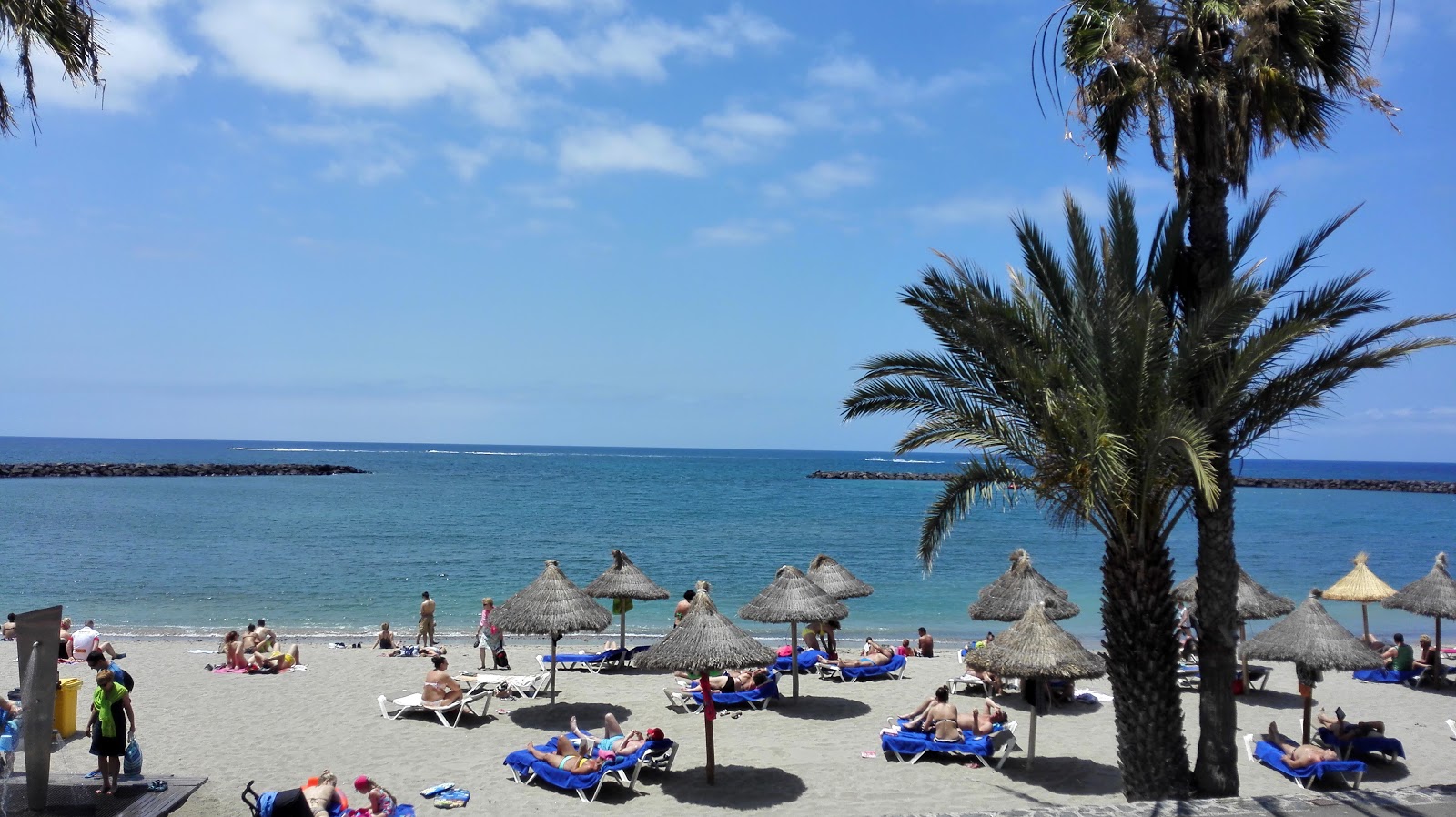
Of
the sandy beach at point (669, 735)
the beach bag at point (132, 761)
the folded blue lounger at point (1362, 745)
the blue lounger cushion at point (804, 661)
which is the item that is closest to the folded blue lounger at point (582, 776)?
the sandy beach at point (669, 735)

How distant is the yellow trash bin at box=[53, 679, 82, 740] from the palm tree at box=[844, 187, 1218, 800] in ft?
29.8

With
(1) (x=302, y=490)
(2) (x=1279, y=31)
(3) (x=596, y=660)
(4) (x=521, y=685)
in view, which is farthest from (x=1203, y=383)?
(1) (x=302, y=490)

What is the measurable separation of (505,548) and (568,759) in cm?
3244

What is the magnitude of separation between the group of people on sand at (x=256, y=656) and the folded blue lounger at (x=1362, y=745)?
1545 cm

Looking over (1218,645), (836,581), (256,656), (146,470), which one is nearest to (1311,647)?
(1218,645)

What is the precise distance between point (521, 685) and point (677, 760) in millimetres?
3996

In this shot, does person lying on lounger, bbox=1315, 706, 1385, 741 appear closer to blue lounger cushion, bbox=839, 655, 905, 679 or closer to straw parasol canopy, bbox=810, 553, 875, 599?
blue lounger cushion, bbox=839, 655, 905, 679

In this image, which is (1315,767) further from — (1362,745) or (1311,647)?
(1311,647)

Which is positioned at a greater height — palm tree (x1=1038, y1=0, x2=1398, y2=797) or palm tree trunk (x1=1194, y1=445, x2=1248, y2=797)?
palm tree (x1=1038, y1=0, x2=1398, y2=797)

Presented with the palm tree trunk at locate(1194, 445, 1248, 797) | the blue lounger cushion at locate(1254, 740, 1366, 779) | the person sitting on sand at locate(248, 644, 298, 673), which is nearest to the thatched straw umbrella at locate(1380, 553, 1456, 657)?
the blue lounger cushion at locate(1254, 740, 1366, 779)

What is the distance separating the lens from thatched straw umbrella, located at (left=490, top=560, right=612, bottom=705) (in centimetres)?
1292

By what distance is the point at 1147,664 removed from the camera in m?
7.74

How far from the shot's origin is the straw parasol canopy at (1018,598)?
14.8 metres

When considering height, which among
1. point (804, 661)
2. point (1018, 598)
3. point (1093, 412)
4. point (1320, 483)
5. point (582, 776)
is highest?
point (1093, 412)
